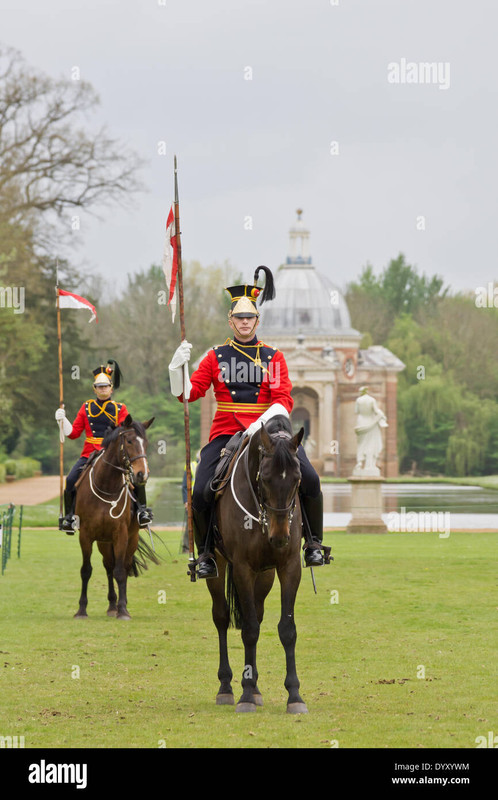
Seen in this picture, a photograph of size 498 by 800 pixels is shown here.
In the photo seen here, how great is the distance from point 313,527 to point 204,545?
2.76 feet

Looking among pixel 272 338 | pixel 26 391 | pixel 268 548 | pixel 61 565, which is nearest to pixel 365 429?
pixel 61 565

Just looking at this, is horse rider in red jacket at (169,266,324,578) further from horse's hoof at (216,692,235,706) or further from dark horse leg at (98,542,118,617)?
dark horse leg at (98,542,118,617)

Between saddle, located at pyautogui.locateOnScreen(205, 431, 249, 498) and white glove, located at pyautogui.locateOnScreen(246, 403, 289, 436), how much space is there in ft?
0.39

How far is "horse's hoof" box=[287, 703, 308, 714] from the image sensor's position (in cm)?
927

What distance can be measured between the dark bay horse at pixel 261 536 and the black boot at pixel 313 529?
318mm

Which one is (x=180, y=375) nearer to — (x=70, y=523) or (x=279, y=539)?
(x=279, y=539)

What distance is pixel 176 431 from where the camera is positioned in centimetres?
8388

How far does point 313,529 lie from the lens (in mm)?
10164

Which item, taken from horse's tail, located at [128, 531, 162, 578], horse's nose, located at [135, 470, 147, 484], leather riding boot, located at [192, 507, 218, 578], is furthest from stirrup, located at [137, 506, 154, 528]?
leather riding boot, located at [192, 507, 218, 578]

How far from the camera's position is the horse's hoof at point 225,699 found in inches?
387

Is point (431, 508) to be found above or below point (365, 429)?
below

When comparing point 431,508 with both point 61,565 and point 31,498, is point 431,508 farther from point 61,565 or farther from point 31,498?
point 61,565
